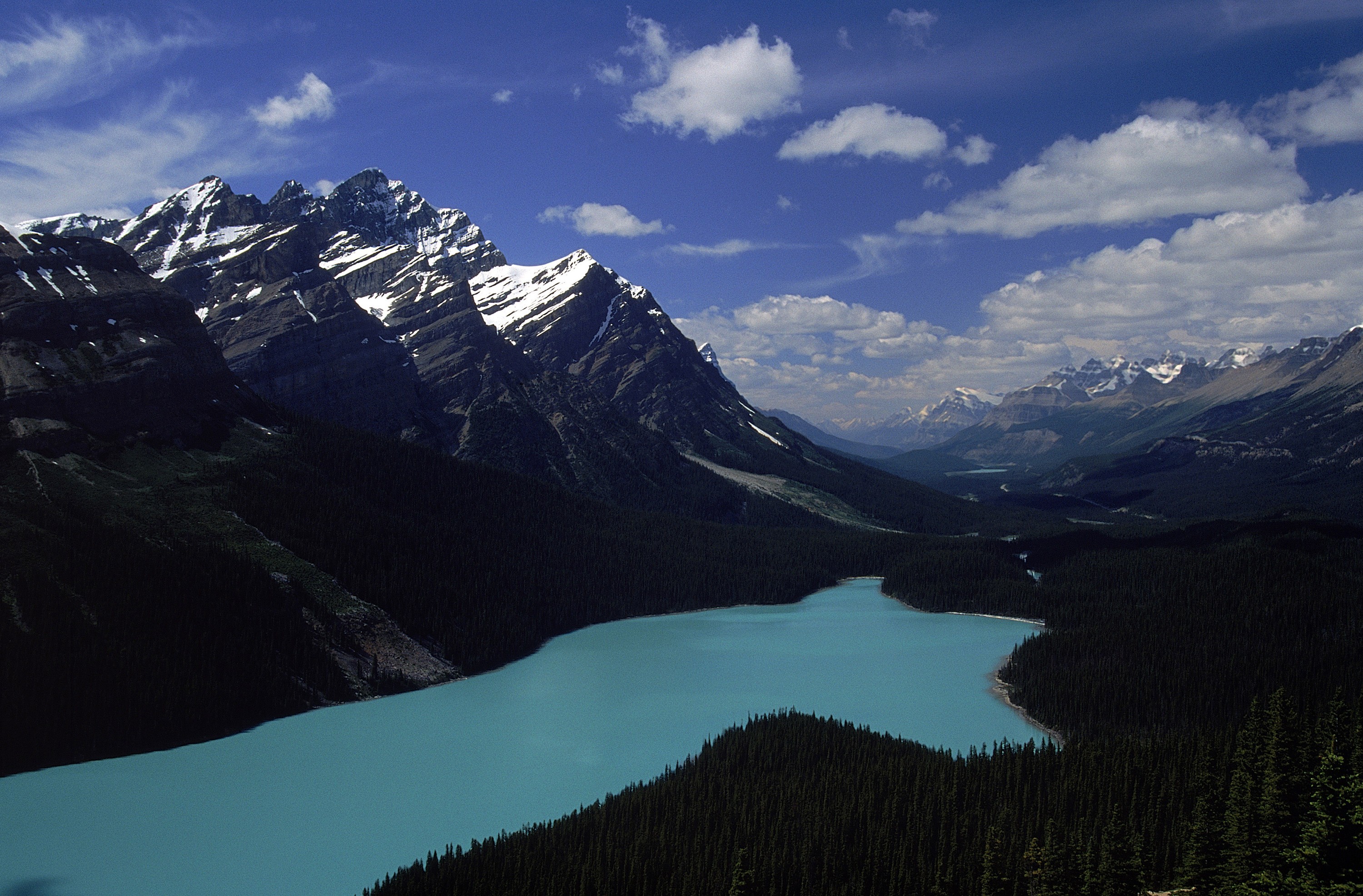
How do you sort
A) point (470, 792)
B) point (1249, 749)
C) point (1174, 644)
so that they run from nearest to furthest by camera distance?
point (1249, 749), point (470, 792), point (1174, 644)

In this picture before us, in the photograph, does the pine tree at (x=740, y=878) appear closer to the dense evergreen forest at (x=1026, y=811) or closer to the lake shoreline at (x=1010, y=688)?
the dense evergreen forest at (x=1026, y=811)

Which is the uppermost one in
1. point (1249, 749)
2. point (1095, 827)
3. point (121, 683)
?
point (1249, 749)

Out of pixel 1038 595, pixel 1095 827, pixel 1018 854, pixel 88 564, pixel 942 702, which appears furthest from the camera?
pixel 1038 595

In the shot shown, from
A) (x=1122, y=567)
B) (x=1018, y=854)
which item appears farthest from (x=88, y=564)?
(x=1122, y=567)

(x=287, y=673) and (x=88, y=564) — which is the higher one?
(x=88, y=564)

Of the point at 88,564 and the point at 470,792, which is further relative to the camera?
the point at 88,564

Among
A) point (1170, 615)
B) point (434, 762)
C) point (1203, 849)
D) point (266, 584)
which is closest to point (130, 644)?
point (266, 584)

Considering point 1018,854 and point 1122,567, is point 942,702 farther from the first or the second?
point 1122,567
